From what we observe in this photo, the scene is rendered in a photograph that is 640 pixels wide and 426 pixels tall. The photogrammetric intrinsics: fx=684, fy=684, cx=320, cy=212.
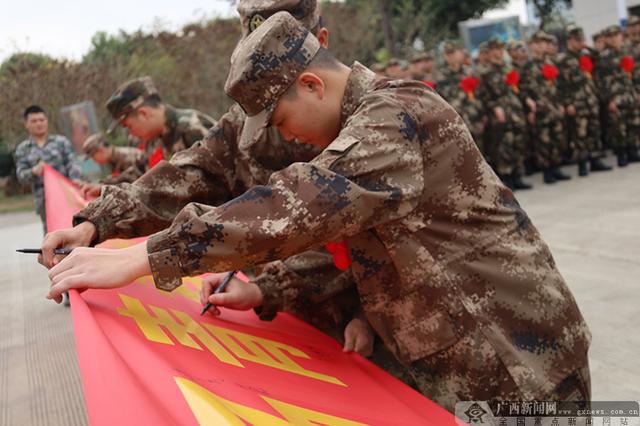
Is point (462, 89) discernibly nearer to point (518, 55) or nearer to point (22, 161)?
point (518, 55)

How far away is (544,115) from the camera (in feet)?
29.5

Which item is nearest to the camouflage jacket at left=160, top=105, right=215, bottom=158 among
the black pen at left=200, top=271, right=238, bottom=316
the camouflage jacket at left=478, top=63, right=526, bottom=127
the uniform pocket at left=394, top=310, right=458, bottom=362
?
the black pen at left=200, top=271, right=238, bottom=316

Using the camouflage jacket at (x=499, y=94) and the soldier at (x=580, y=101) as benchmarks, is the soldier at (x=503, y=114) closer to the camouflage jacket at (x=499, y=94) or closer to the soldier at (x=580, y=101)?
the camouflage jacket at (x=499, y=94)

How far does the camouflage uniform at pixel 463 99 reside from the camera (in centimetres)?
862

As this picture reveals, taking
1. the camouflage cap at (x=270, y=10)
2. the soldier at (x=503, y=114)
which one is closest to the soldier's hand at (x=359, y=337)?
the camouflage cap at (x=270, y=10)

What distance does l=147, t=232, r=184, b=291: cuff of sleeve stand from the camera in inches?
52.4

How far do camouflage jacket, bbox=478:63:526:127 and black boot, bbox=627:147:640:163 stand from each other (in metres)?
1.71

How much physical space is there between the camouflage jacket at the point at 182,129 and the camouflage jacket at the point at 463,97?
202 inches

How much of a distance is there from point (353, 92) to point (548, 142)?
7.97 meters

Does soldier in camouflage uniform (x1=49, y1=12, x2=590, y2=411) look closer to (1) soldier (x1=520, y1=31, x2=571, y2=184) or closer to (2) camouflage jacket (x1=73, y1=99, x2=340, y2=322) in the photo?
(2) camouflage jacket (x1=73, y1=99, x2=340, y2=322)

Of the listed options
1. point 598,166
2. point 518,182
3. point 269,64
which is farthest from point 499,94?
point 269,64

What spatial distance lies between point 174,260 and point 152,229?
738 mm

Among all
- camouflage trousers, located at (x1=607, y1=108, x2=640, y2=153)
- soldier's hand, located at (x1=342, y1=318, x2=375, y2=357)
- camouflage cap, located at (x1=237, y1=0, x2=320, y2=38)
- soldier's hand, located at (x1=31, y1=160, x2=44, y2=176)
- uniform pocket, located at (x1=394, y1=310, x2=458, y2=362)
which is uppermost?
camouflage cap, located at (x1=237, y1=0, x2=320, y2=38)

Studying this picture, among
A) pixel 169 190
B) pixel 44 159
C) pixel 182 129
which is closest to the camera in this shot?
pixel 169 190
